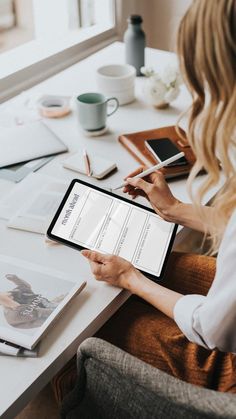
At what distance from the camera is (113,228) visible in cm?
109

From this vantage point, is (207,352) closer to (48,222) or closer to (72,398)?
(72,398)

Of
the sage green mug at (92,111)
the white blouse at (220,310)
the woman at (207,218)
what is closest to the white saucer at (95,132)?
the sage green mug at (92,111)

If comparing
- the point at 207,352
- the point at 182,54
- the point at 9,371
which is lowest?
the point at 207,352

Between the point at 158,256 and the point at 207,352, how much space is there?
21cm

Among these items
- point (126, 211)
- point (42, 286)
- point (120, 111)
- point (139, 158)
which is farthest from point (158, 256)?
point (120, 111)

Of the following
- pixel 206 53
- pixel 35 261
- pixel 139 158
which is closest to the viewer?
pixel 206 53

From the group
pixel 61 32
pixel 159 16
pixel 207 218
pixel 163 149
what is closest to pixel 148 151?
pixel 163 149

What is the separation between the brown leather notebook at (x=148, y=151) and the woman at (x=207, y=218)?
136 mm

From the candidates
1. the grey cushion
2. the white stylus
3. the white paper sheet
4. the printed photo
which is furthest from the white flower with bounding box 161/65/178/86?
the grey cushion

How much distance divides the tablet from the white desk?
44 mm

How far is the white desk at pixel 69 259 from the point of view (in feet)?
2.67

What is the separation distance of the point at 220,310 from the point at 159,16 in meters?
2.01

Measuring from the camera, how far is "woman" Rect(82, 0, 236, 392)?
2.43ft

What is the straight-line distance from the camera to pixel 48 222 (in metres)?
1.12
